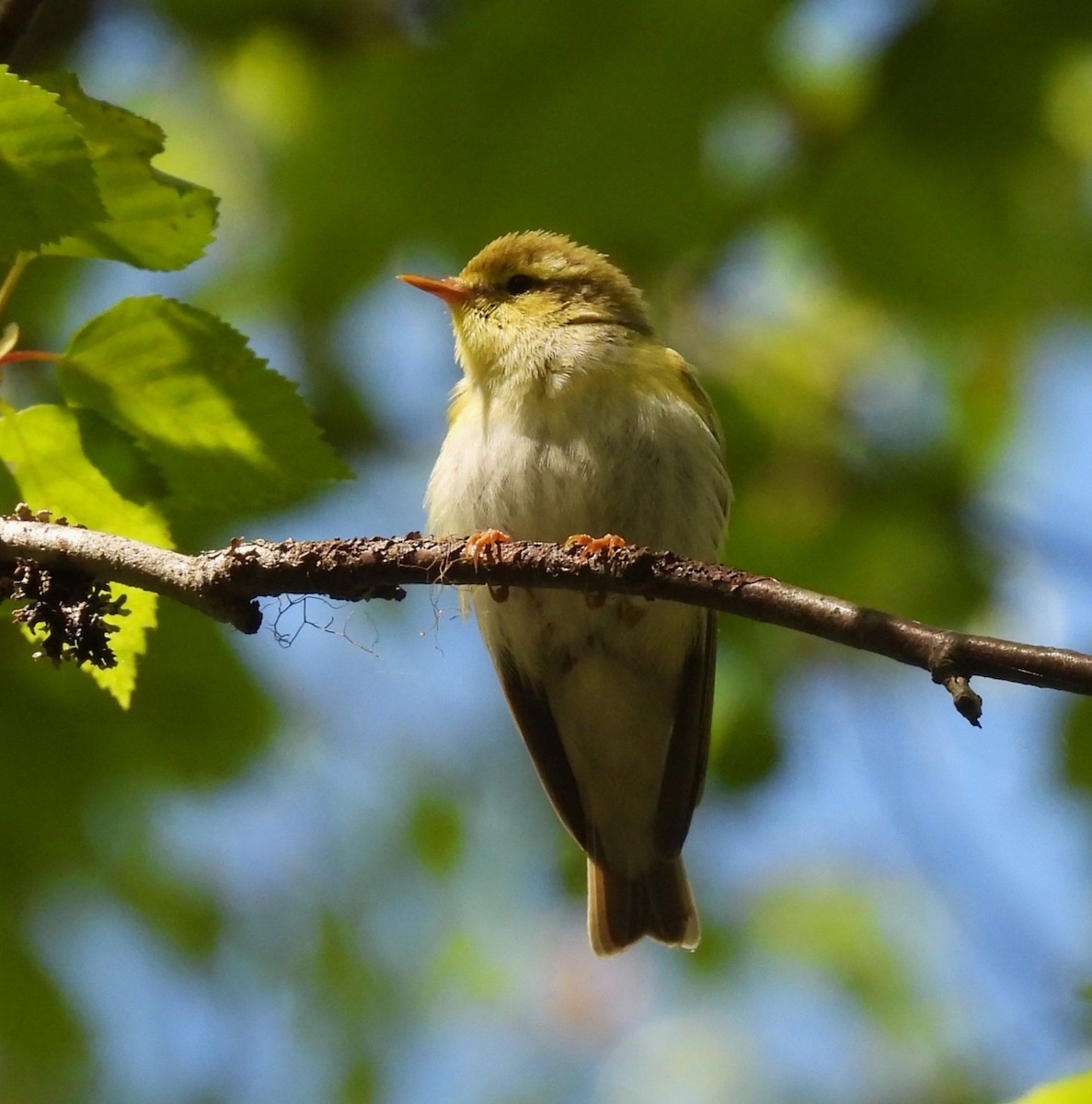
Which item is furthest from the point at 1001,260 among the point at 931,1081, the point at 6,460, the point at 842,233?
the point at 931,1081

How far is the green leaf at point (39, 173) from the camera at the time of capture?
1.78 meters

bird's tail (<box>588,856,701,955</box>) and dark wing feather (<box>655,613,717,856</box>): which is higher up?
dark wing feather (<box>655,613,717,856</box>)

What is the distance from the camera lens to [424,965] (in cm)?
713

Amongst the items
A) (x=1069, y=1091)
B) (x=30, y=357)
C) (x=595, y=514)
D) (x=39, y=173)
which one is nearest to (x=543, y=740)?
(x=595, y=514)

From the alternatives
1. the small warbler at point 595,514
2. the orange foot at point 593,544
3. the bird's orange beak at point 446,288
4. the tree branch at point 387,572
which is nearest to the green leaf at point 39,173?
the tree branch at point 387,572

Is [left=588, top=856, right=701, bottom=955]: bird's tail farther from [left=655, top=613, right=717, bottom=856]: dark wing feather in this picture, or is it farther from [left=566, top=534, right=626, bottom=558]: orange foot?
[left=566, top=534, right=626, bottom=558]: orange foot

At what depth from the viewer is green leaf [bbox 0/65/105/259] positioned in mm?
1778

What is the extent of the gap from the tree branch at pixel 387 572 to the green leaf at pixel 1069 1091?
0.61 meters

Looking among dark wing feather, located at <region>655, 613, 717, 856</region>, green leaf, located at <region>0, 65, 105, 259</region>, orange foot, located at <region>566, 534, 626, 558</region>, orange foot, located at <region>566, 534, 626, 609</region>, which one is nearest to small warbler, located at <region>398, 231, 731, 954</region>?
dark wing feather, located at <region>655, 613, 717, 856</region>

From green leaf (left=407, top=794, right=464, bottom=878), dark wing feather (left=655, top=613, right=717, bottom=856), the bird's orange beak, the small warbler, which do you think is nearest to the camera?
the small warbler

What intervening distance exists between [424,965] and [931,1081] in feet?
9.54

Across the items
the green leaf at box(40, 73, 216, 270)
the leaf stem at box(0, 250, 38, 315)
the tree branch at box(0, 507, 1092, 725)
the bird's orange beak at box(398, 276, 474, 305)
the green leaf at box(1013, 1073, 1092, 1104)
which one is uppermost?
the bird's orange beak at box(398, 276, 474, 305)

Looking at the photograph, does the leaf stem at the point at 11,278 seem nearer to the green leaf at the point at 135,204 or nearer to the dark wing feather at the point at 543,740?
the green leaf at the point at 135,204

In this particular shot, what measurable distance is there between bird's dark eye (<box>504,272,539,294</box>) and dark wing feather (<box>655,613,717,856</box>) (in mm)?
1197
